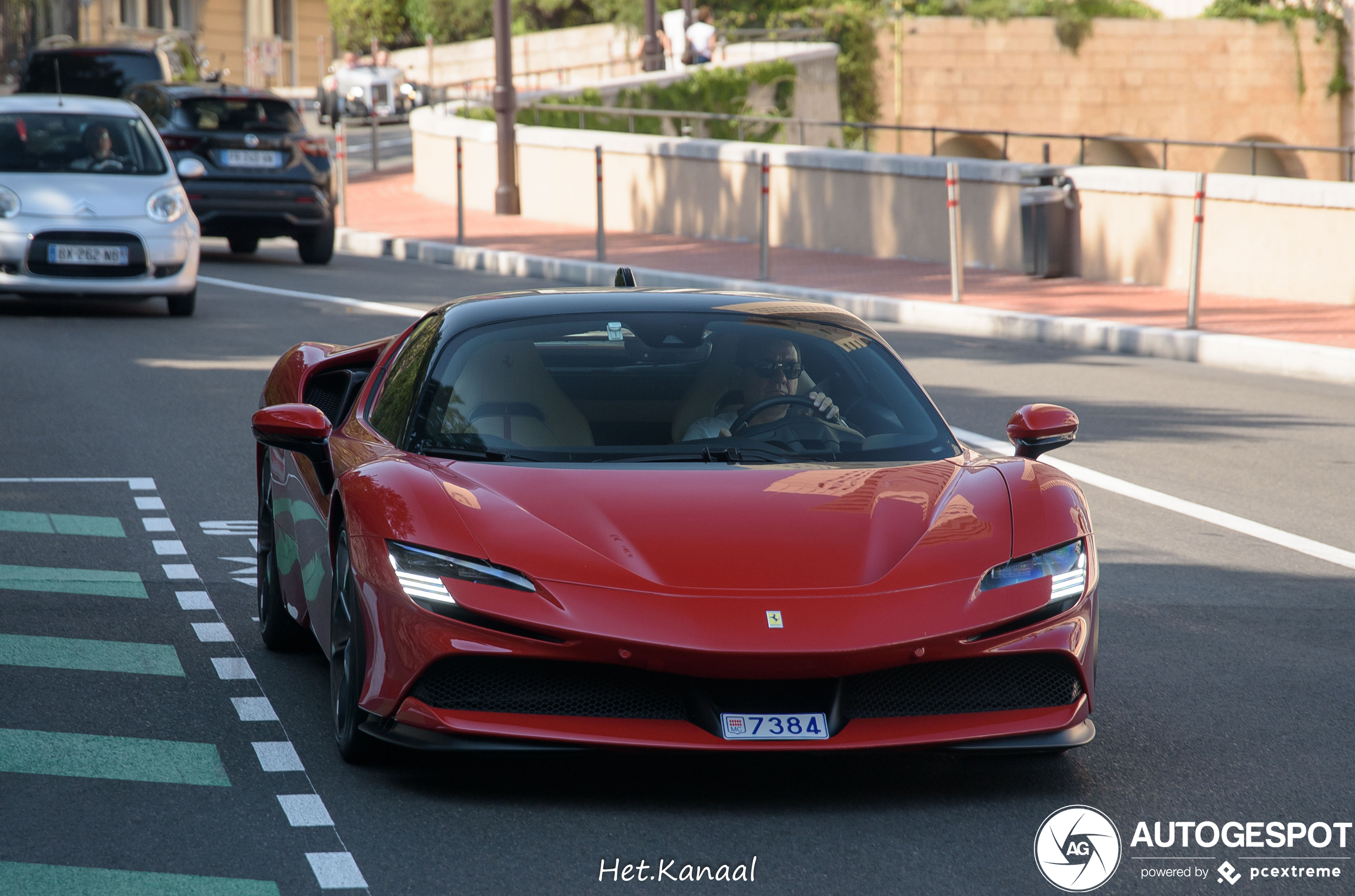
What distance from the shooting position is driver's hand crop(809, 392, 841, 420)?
589 centimetres

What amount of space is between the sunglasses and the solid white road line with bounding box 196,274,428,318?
441 inches

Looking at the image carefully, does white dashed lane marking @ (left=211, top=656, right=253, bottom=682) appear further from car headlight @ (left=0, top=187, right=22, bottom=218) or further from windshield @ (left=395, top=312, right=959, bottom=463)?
car headlight @ (left=0, top=187, right=22, bottom=218)

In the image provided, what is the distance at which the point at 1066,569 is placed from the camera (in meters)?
5.03

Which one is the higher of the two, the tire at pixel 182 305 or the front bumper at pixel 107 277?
the front bumper at pixel 107 277

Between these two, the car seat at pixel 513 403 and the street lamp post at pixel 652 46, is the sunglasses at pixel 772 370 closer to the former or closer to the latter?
the car seat at pixel 513 403

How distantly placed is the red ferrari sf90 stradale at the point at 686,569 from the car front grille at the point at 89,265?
11.3 metres

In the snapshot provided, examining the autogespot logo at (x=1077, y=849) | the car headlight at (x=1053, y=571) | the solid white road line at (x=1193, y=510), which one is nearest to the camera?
the autogespot logo at (x=1077, y=849)

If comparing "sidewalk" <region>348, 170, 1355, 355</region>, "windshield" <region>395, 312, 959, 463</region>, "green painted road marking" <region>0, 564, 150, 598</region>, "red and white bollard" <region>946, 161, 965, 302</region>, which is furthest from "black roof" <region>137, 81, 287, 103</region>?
"windshield" <region>395, 312, 959, 463</region>

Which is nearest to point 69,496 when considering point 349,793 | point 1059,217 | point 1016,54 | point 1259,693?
point 349,793

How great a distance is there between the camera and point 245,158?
22.3 metres

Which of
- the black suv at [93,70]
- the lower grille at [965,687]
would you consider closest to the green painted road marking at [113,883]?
the lower grille at [965,687]

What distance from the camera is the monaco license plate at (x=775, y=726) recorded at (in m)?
4.66

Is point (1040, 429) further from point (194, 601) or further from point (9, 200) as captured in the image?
point (9, 200)

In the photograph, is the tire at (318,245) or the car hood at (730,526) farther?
the tire at (318,245)
